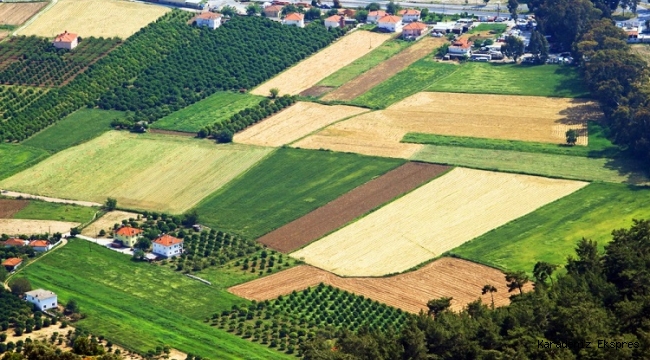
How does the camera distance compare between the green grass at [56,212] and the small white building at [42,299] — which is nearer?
the small white building at [42,299]

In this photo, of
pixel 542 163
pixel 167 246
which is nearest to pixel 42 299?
pixel 167 246

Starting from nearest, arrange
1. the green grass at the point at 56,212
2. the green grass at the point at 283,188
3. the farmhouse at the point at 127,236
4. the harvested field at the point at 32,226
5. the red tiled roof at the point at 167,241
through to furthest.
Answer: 1. the red tiled roof at the point at 167,241
2. the farmhouse at the point at 127,236
3. the harvested field at the point at 32,226
4. the green grass at the point at 283,188
5. the green grass at the point at 56,212

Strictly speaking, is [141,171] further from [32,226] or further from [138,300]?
[138,300]

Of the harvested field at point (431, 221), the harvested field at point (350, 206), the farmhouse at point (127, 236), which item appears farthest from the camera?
the harvested field at point (350, 206)

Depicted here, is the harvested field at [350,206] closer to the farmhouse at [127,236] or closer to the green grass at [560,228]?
the farmhouse at [127,236]

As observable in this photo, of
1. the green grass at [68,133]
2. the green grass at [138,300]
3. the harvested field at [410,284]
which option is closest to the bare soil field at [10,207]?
the green grass at [138,300]

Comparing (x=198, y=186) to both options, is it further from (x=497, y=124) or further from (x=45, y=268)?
(x=497, y=124)

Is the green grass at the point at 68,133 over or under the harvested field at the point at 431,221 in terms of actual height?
over
